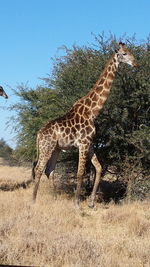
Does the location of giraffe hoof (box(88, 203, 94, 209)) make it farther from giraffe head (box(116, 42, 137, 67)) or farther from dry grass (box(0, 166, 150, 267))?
giraffe head (box(116, 42, 137, 67))

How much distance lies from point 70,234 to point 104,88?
489 centimetres

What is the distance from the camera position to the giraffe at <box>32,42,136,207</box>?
11.6 m

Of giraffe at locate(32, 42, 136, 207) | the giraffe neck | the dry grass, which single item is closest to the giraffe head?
giraffe at locate(32, 42, 136, 207)

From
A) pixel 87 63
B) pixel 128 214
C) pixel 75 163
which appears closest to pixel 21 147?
pixel 75 163

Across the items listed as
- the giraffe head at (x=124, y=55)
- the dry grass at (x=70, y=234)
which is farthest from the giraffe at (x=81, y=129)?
the dry grass at (x=70, y=234)

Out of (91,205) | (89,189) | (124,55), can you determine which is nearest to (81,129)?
(91,205)

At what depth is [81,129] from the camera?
38.1 ft

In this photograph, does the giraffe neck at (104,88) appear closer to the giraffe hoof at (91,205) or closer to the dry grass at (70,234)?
the giraffe hoof at (91,205)

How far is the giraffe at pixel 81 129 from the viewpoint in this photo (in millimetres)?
11555

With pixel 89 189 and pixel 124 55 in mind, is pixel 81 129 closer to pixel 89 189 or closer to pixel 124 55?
pixel 124 55

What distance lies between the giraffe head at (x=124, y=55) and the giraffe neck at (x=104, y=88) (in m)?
0.11

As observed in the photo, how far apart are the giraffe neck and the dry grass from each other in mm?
2500

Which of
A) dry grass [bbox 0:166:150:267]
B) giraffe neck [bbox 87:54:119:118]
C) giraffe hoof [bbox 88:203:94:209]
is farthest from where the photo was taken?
giraffe neck [bbox 87:54:119:118]

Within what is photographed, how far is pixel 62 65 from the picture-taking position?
1484cm
